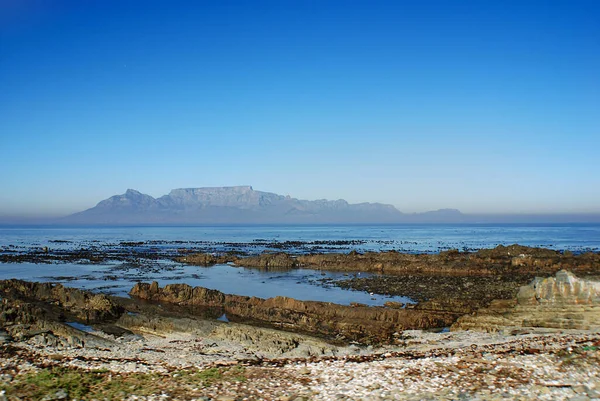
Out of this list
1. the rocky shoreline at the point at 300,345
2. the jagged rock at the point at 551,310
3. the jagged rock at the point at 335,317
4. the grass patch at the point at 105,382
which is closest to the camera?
the grass patch at the point at 105,382

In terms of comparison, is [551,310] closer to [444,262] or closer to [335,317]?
[335,317]

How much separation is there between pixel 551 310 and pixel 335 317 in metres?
10.2

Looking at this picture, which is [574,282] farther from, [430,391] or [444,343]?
[430,391]

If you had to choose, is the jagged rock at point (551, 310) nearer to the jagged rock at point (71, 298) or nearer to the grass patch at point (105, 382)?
the grass patch at point (105, 382)

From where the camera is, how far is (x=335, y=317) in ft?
79.2

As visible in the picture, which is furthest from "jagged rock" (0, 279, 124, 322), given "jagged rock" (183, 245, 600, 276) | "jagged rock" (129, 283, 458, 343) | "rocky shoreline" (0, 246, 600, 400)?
"jagged rock" (183, 245, 600, 276)

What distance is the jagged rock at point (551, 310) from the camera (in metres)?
19.7

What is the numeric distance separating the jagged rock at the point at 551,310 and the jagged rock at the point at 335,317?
2.38 metres

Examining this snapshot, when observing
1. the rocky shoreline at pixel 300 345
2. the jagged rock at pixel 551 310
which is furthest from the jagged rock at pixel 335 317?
the jagged rock at pixel 551 310

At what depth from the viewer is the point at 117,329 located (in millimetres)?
21688

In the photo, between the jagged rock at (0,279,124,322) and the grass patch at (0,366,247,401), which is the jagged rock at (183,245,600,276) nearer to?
the jagged rock at (0,279,124,322)

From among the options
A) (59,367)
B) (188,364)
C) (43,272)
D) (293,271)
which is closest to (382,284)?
(293,271)

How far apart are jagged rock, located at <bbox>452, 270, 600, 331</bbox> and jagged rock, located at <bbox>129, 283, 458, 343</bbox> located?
2378 mm

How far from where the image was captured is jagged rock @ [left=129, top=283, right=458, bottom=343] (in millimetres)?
21859
